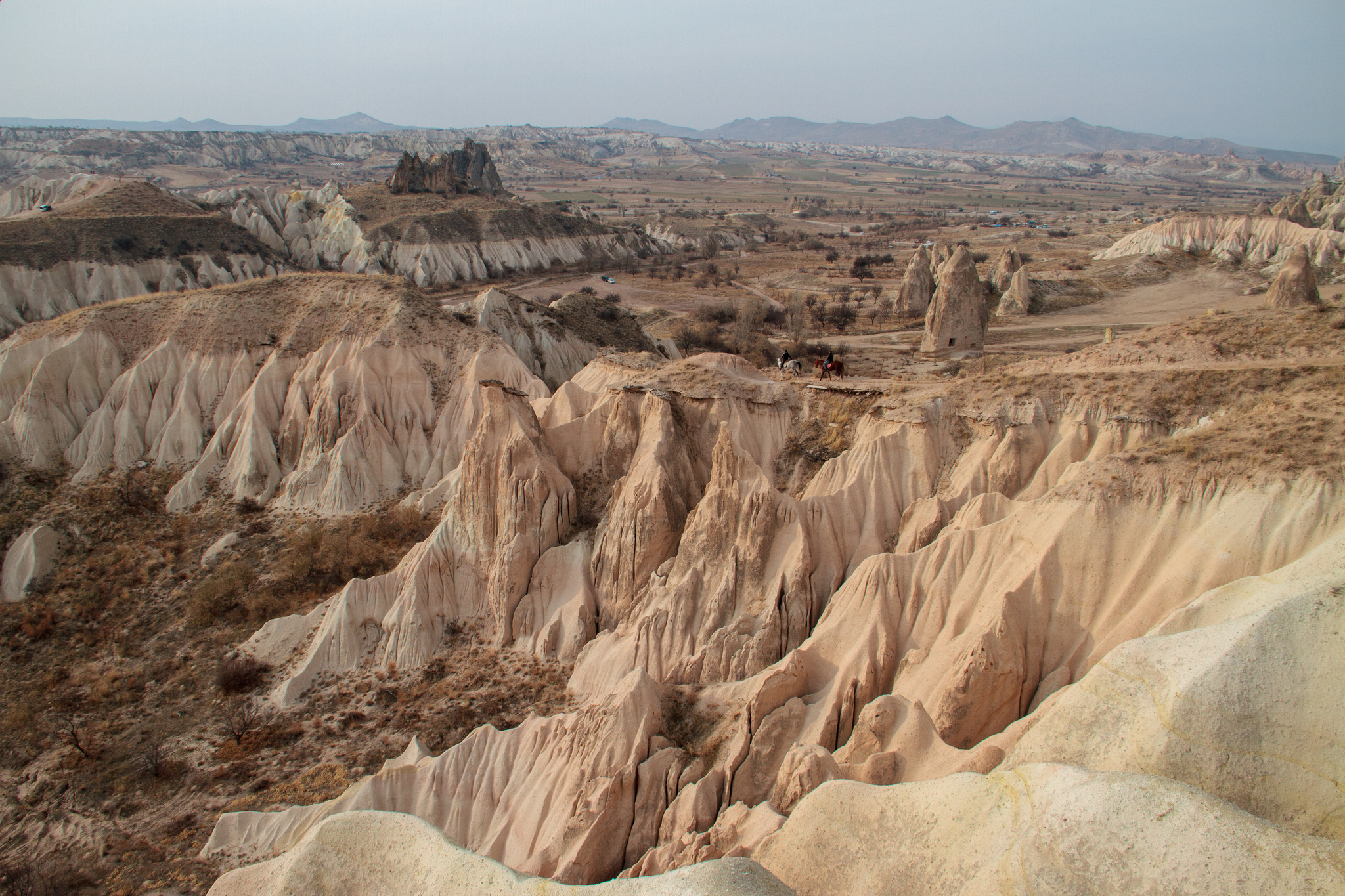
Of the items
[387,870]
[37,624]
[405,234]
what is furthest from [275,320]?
[405,234]

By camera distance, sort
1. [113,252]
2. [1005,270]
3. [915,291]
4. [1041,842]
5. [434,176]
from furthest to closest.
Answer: [434,176] → [1005,270] → [915,291] → [113,252] → [1041,842]

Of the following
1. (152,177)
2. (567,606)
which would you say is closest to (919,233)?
(567,606)

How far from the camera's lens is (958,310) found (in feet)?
122

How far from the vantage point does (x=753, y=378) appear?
2352 centimetres

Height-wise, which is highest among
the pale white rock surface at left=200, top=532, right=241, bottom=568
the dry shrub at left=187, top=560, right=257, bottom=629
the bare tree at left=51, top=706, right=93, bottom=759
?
the pale white rock surface at left=200, top=532, right=241, bottom=568

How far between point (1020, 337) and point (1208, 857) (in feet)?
163

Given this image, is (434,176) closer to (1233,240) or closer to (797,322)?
(797,322)

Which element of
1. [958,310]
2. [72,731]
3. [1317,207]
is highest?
[1317,207]

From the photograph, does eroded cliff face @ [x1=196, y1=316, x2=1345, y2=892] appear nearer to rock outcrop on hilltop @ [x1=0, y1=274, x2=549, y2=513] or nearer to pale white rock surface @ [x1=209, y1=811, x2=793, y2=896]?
pale white rock surface @ [x1=209, y1=811, x2=793, y2=896]

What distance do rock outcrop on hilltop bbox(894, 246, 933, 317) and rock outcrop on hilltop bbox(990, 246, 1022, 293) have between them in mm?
7482

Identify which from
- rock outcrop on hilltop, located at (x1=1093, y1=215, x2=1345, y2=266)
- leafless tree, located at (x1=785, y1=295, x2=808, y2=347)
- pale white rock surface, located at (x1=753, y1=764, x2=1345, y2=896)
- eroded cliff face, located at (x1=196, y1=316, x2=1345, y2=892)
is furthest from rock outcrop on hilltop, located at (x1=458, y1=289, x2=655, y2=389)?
rock outcrop on hilltop, located at (x1=1093, y1=215, x2=1345, y2=266)

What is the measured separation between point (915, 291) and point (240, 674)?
55885mm

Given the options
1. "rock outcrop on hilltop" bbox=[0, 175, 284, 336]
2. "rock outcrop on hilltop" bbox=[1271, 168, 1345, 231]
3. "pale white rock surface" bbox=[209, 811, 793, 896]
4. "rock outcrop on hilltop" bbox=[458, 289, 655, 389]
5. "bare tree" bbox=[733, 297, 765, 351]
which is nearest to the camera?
"pale white rock surface" bbox=[209, 811, 793, 896]

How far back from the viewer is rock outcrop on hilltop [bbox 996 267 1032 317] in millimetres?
58750
